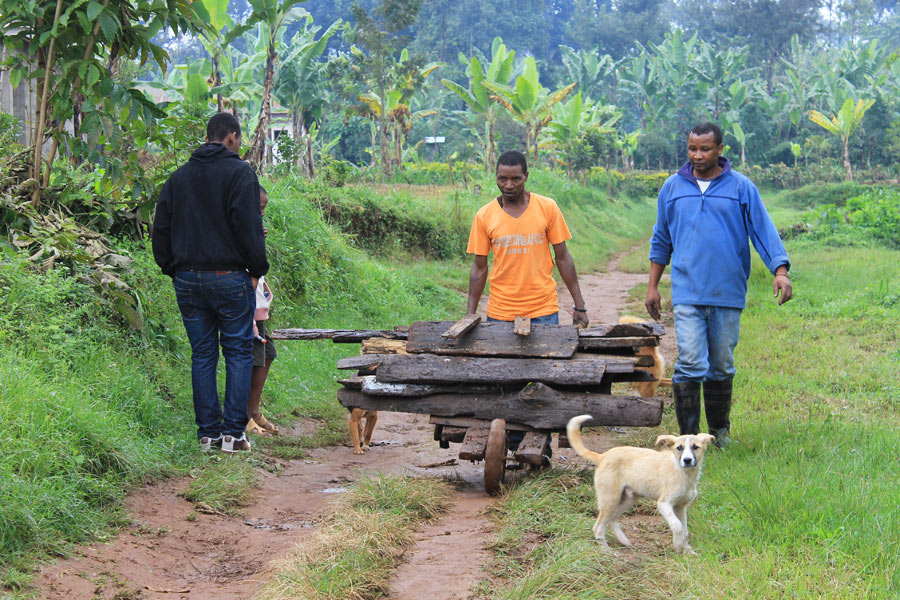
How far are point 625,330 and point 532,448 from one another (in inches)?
37.5

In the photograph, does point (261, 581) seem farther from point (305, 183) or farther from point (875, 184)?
point (875, 184)

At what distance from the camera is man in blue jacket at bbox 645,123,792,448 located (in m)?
5.25

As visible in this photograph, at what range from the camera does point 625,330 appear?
523 cm

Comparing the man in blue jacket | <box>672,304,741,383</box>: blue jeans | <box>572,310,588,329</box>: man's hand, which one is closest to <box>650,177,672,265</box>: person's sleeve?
the man in blue jacket

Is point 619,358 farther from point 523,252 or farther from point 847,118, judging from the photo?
point 847,118

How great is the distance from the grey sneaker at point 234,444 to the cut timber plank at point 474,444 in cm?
166

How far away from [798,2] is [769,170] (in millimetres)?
23642

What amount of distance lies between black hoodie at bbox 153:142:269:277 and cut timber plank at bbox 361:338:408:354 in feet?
2.97

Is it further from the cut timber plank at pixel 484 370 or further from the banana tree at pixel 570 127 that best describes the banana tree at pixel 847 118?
the cut timber plank at pixel 484 370

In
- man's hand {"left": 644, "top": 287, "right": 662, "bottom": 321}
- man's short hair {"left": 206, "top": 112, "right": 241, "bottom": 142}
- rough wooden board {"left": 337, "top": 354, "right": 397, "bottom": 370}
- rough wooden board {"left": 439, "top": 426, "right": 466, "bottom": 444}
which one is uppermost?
man's short hair {"left": 206, "top": 112, "right": 241, "bottom": 142}

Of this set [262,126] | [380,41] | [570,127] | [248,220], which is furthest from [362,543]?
[570,127]

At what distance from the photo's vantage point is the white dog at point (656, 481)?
3842 millimetres

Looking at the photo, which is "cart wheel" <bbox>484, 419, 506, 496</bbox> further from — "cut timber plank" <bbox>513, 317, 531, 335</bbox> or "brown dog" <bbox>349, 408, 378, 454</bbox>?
"brown dog" <bbox>349, 408, 378, 454</bbox>

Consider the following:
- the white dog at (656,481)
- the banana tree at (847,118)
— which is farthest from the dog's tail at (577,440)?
the banana tree at (847,118)
